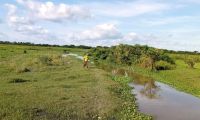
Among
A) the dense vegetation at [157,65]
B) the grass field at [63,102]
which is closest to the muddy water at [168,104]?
the grass field at [63,102]

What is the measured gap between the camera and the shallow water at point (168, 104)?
21.1 metres

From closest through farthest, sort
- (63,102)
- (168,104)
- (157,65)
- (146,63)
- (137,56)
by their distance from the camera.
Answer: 1. (63,102)
2. (168,104)
3. (157,65)
4. (146,63)
5. (137,56)

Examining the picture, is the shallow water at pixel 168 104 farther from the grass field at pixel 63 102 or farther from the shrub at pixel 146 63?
the shrub at pixel 146 63

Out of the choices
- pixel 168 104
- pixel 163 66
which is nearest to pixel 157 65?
pixel 163 66

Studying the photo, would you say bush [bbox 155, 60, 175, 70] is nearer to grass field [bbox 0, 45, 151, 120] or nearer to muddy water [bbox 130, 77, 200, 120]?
muddy water [bbox 130, 77, 200, 120]

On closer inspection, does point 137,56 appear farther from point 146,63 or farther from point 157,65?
point 157,65

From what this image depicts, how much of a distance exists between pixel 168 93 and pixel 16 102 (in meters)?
15.7

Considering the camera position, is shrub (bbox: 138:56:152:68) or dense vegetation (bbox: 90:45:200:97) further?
shrub (bbox: 138:56:152:68)

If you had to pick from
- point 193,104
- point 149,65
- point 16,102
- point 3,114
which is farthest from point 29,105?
point 149,65

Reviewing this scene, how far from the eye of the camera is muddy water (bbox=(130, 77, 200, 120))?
832 inches

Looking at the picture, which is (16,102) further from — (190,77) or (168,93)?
(190,77)

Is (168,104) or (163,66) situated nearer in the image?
(168,104)

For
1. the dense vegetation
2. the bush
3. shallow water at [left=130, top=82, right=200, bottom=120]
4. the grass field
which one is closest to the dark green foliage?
the dense vegetation

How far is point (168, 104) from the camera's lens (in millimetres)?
25453
